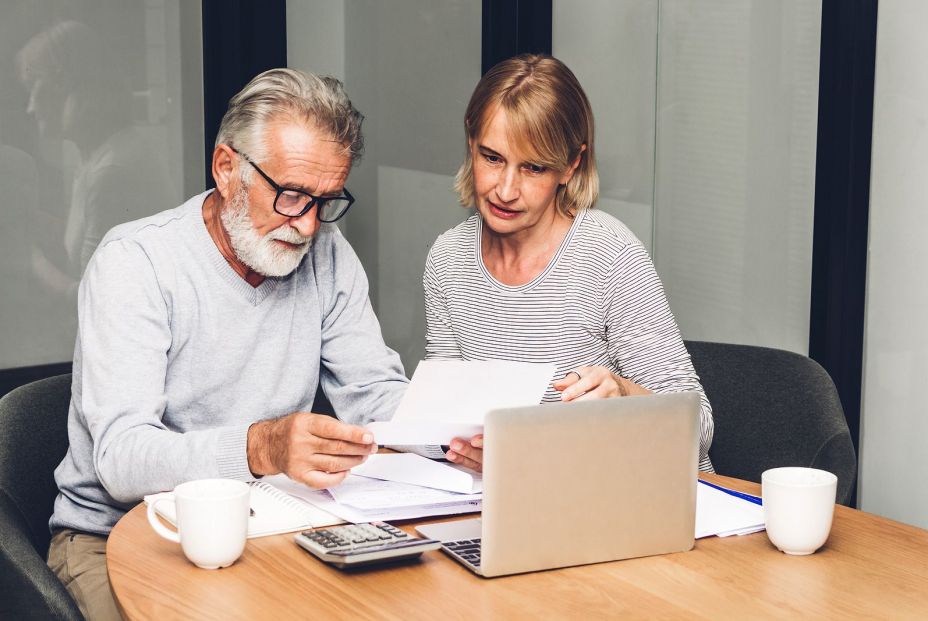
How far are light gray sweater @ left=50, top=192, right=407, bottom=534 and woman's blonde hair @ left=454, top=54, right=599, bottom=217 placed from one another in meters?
0.47

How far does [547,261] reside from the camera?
2.53m

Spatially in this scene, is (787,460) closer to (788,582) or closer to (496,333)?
(496,333)

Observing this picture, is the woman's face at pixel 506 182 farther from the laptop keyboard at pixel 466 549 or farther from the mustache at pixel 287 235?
the laptop keyboard at pixel 466 549

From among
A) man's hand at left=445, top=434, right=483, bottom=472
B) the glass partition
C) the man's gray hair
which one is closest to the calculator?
man's hand at left=445, top=434, right=483, bottom=472

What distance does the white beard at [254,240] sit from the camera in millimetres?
2078

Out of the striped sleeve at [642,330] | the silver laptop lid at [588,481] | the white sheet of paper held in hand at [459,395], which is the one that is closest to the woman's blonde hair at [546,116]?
the striped sleeve at [642,330]

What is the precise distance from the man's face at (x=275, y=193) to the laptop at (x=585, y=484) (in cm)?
75

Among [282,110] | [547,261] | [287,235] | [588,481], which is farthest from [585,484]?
[547,261]

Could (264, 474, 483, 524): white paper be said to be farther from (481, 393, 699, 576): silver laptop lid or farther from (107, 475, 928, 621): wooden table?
(481, 393, 699, 576): silver laptop lid

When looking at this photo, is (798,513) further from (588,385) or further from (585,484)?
(588,385)

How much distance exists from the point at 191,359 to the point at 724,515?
1.00 meters

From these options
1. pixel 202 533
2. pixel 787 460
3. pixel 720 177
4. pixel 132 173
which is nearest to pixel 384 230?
pixel 132 173

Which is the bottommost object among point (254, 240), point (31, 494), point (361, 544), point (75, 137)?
point (31, 494)

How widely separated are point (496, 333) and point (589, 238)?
302 millimetres
